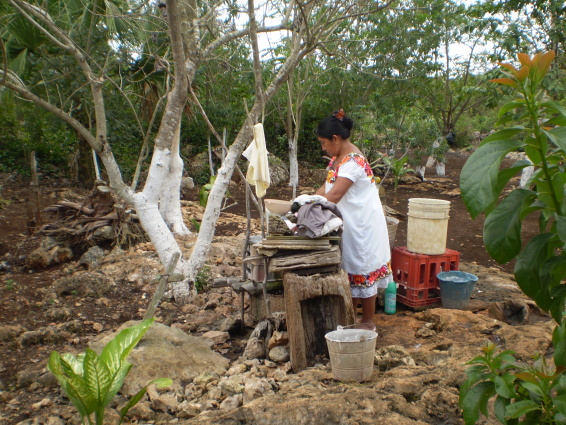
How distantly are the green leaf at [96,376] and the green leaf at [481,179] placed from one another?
84.7 inches

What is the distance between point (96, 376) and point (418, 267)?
9.75 feet

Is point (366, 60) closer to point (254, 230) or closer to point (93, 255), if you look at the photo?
point (254, 230)

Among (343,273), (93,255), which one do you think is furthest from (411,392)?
(93,255)

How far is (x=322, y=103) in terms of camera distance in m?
15.6

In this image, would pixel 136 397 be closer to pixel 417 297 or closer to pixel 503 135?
pixel 503 135

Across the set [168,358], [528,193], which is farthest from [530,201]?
[168,358]

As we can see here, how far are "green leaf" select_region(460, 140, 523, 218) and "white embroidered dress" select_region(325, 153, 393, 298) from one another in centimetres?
258

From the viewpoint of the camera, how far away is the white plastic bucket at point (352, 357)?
308 centimetres

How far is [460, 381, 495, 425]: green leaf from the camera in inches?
54.1

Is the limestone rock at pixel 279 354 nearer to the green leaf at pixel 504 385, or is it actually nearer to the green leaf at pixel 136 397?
the green leaf at pixel 136 397

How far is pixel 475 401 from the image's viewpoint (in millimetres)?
1404

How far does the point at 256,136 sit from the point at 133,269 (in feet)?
9.84

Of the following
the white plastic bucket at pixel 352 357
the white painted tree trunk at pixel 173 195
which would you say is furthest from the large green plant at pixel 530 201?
the white painted tree trunk at pixel 173 195

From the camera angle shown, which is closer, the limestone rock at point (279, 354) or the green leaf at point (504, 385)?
the green leaf at point (504, 385)
